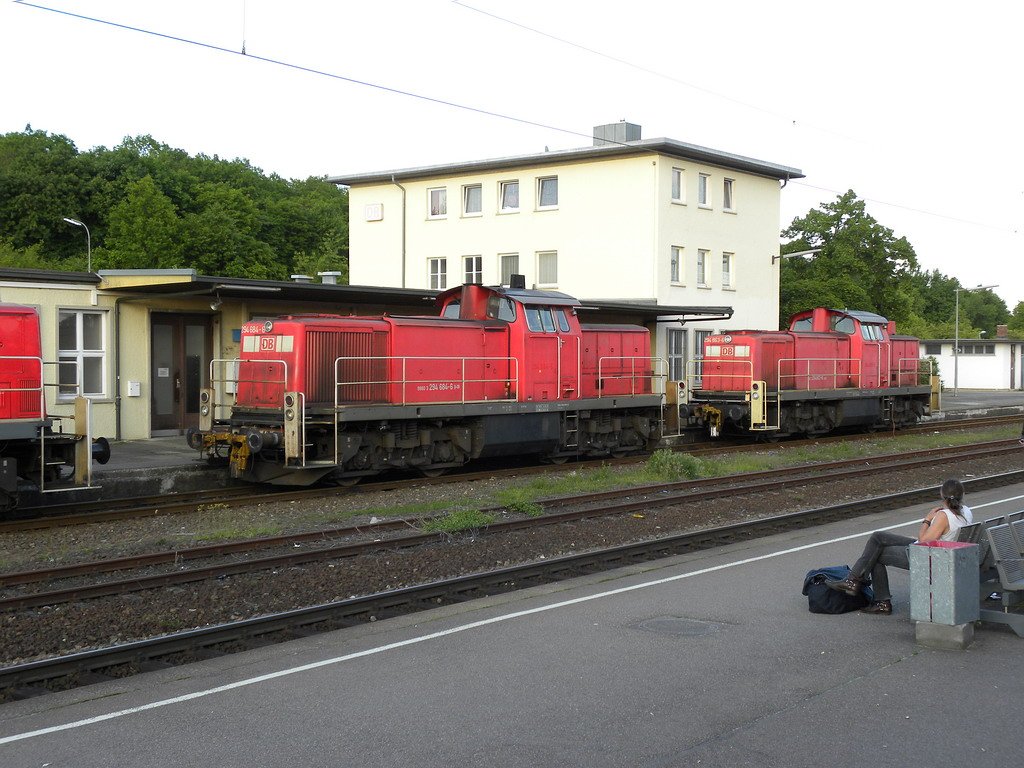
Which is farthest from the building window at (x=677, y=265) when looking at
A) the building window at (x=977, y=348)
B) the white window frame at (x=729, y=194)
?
the building window at (x=977, y=348)

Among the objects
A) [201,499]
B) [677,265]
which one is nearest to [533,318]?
[201,499]

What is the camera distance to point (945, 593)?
680 cm

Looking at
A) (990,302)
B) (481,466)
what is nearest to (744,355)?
(481,466)

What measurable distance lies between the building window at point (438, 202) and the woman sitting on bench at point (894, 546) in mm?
30315

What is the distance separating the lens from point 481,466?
63.6 ft

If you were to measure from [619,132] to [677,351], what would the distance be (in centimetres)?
869

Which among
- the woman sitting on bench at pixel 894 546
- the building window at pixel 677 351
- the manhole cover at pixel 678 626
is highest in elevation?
the building window at pixel 677 351

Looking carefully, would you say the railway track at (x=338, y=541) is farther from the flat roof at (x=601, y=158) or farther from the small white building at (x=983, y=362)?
the small white building at (x=983, y=362)

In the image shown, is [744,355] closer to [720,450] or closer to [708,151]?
[720,450]

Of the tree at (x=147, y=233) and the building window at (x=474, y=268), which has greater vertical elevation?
the tree at (x=147, y=233)

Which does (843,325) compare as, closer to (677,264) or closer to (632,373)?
(677,264)

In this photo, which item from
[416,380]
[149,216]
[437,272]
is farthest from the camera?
[149,216]

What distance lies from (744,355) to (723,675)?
60.3 feet

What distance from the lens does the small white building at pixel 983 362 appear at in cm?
5556
